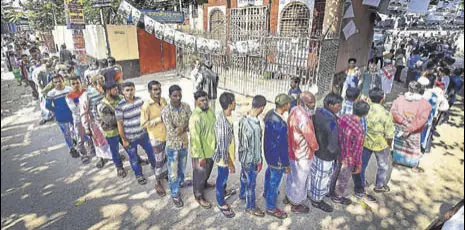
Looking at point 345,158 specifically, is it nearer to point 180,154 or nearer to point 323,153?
point 323,153

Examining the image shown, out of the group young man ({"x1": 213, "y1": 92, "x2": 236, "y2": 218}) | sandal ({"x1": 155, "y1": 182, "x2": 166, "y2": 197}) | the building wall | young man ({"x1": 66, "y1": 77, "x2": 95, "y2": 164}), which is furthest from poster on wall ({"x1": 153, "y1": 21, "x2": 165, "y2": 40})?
young man ({"x1": 213, "y1": 92, "x2": 236, "y2": 218})

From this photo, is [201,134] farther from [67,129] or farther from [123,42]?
[123,42]

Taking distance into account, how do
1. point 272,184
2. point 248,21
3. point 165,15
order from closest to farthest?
point 272,184 → point 165,15 → point 248,21

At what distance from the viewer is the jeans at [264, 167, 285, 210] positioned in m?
3.01

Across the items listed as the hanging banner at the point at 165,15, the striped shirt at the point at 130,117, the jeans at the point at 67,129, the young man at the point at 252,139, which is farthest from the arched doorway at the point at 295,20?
the jeans at the point at 67,129

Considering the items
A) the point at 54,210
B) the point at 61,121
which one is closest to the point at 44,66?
the point at 61,121

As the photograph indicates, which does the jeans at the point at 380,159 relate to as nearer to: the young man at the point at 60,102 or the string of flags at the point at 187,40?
the young man at the point at 60,102

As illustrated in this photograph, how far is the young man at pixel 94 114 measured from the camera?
3877 mm

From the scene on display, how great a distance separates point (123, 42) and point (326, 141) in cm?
940

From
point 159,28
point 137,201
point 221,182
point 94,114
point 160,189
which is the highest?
point 159,28

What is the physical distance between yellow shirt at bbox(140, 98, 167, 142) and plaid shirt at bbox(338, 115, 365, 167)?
236cm

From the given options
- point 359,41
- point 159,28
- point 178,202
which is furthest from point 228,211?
point 359,41

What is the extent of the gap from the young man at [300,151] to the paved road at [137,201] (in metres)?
0.27

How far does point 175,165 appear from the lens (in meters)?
3.27
